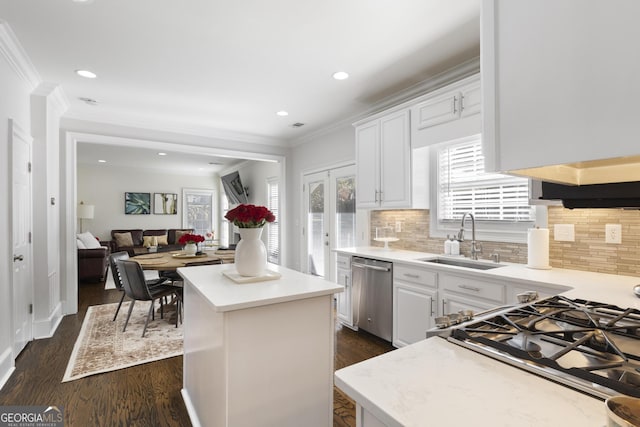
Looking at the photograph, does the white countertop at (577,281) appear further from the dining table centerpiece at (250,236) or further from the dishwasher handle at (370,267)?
the dining table centerpiece at (250,236)

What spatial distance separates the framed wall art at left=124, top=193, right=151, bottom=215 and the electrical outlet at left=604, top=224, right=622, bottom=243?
973 centimetres

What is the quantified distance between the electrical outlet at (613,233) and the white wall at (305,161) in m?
2.84

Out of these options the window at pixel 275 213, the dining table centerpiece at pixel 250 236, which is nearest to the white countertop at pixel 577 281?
the dining table centerpiece at pixel 250 236

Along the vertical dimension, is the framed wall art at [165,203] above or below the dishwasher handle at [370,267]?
above

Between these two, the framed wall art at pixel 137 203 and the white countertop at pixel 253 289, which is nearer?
the white countertop at pixel 253 289

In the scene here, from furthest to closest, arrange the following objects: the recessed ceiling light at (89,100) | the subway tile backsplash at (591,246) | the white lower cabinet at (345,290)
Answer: the recessed ceiling light at (89,100)
the white lower cabinet at (345,290)
the subway tile backsplash at (591,246)

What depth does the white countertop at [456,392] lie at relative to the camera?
0.58 meters

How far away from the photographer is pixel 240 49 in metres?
2.71

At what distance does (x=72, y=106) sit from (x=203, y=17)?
289 centimetres

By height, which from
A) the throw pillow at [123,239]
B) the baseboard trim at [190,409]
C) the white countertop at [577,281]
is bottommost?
the baseboard trim at [190,409]

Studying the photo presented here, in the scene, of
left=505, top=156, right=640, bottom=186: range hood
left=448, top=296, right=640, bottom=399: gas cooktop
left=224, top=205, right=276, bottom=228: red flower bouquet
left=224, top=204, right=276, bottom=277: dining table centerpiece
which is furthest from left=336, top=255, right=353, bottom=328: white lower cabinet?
left=505, top=156, right=640, bottom=186: range hood

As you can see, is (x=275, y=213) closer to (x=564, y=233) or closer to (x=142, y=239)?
(x=142, y=239)

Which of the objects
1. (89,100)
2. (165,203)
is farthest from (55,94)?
(165,203)

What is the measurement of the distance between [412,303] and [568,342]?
1988 mm
